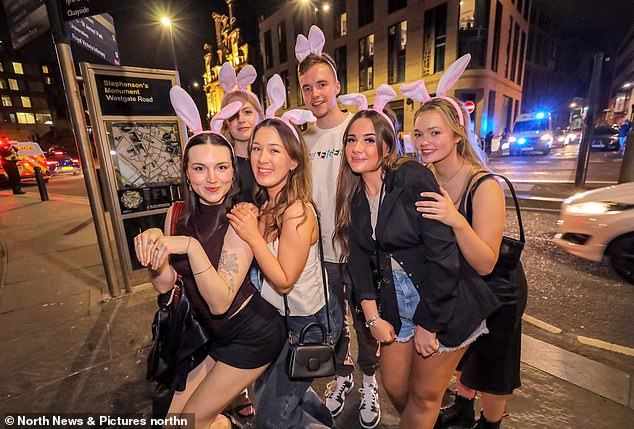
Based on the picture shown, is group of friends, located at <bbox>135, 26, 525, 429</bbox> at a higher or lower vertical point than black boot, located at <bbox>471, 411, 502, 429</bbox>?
higher

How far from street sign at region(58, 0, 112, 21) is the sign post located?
55cm

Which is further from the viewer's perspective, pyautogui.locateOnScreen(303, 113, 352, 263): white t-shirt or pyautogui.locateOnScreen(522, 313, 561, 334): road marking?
pyautogui.locateOnScreen(522, 313, 561, 334): road marking

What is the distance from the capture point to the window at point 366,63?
27.4m

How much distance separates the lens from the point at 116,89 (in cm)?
431

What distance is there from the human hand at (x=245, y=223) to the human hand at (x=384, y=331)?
868mm

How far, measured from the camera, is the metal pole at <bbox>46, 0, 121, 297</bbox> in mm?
3775

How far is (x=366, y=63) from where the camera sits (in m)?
28.0

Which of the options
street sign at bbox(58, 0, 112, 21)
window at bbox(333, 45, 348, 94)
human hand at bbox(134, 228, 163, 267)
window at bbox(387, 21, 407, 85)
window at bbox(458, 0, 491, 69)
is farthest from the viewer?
window at bbox(333, 45, 348, 94)

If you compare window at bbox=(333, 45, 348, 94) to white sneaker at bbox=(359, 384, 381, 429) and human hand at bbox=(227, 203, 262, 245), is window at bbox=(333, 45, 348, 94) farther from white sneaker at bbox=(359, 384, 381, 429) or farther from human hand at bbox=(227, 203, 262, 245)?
human hand at bbox=(227, 203, 262, 245)

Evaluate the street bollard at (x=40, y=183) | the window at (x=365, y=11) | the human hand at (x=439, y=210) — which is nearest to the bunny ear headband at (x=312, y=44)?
the human hand at (x=439, y=210)

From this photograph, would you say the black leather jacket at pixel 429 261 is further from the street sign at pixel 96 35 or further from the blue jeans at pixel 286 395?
the street sign at pixel 96 35

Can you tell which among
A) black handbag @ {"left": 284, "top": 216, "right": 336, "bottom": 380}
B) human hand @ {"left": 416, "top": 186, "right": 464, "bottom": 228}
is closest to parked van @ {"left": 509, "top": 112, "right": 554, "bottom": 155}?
human hand @ {"left": 416, "top": 186, "right": 464, "bottom": 228}

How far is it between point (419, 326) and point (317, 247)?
0.74 metres

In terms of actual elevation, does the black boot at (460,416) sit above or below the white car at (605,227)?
below
